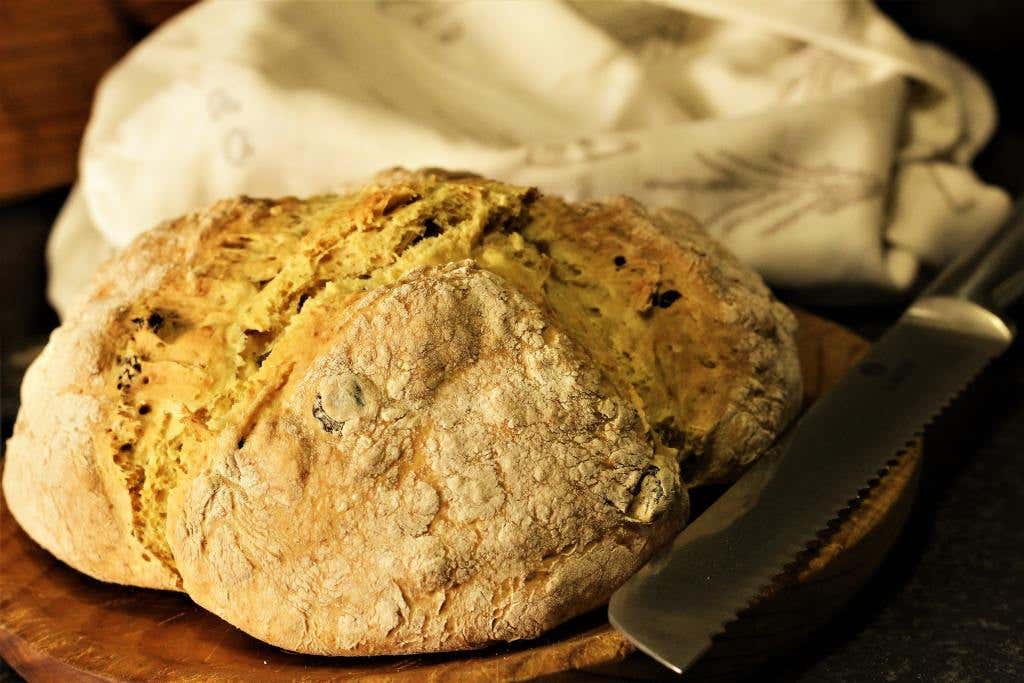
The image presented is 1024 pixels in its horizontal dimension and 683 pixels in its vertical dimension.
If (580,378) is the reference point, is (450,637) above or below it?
below

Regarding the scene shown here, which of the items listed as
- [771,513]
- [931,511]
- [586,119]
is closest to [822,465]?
[771,513]

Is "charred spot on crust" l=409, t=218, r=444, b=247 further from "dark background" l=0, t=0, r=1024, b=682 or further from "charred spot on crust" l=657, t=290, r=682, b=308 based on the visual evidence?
"dark background" l=0, t=0, r=1024, b=682

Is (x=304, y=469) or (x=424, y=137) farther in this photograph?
(x=424, y=137)

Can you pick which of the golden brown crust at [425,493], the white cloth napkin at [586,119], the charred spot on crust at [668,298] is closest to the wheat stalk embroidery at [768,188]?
the white cloth napkin at [586,119]

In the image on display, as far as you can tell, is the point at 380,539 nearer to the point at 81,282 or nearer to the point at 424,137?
the point at 424,137

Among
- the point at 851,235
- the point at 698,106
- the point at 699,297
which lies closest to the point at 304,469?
the point at 699,297

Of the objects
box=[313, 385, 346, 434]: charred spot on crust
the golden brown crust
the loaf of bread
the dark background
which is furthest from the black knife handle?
box=[313, 385, 346, 434]: charred spot on crust

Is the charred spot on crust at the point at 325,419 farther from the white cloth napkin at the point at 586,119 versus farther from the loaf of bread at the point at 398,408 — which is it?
the white cloth napkin at the point at 586,119

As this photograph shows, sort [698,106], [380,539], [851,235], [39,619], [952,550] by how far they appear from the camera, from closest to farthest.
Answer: [380,539], [39,619], [952,550], [851,235], [698,106]
